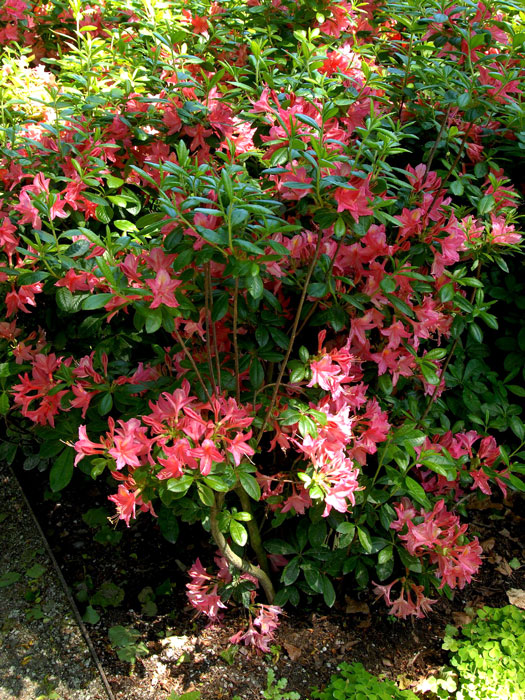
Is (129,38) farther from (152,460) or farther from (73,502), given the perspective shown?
(73,502)

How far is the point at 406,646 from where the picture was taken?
7.16ft

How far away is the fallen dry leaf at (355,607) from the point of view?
7.45 feet

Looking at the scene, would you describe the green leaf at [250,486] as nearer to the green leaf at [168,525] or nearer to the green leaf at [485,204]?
the green leaf at [168,525]

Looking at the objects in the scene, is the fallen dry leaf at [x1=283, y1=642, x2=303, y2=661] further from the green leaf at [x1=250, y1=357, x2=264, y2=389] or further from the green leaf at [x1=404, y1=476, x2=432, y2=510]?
the green leaf at [x1=250, y1=357, x2=264, y2=389]

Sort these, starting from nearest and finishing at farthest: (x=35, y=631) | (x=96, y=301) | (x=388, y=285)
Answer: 1. (x=96, y=301)
2. (x=388, y=285)
3. (x=35, y=631)

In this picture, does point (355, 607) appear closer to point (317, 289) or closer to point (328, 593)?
point (328, 593)

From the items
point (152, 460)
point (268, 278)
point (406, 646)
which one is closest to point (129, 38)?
point (268, 278)

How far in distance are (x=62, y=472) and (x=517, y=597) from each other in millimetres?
1743

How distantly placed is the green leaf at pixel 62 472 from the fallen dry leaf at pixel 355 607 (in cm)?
110

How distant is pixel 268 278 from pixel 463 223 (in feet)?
2.00

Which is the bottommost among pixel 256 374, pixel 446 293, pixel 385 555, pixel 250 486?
pixel 385 555

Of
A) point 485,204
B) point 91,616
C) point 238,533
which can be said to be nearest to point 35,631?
point 91,616

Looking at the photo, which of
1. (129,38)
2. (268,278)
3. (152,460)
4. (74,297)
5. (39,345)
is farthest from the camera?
(129,38)

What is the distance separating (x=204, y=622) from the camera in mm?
2227
